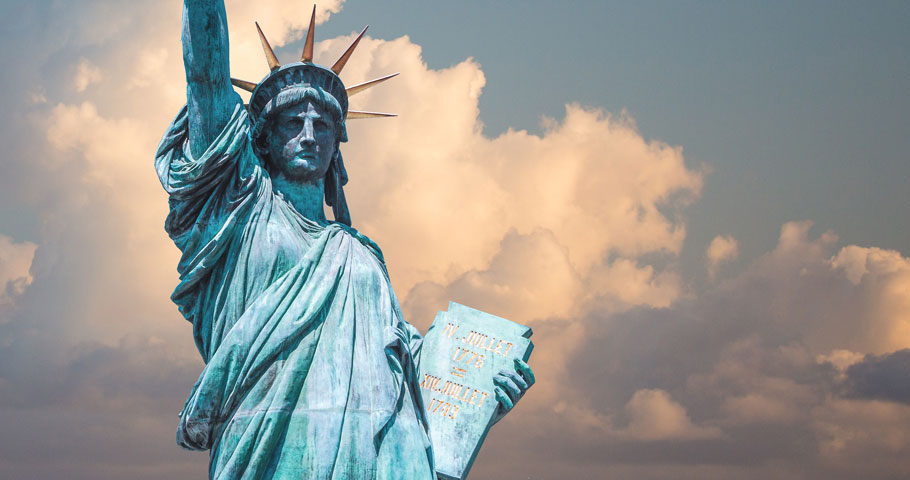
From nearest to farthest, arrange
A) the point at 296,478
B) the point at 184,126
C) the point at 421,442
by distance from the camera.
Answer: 1. the point at 296,478
2. the point at 421,442
3. the point at 184,126

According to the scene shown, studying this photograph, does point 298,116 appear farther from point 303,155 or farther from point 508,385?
point 508,385

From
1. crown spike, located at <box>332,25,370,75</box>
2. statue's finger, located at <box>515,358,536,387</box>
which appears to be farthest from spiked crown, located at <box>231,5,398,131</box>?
statue's finger, located at <box>515,358,536,387</box>

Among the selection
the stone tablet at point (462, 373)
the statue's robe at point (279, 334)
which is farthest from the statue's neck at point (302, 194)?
the stone tablet at point (462, 373)

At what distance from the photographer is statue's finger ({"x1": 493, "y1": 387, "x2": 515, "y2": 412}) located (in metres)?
9.71

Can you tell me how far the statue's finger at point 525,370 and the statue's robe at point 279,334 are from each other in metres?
0.97

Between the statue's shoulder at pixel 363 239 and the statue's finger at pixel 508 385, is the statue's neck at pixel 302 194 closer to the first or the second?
the statue's shoulder at pixel 363 239

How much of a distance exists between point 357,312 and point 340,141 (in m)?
1.84

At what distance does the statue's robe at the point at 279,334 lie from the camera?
823 cm

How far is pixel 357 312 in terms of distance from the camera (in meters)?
8.84

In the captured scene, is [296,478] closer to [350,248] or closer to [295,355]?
[295,355]

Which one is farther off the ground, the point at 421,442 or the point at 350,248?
the point at 350,248

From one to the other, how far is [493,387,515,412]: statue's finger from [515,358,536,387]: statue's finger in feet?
0.91

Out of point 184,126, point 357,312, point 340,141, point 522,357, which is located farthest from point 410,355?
point 184,126

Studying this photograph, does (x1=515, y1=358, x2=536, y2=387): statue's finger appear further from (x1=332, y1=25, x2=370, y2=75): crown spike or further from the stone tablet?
(x1=332, y1=25, x2=370, y2=75): crown spike
